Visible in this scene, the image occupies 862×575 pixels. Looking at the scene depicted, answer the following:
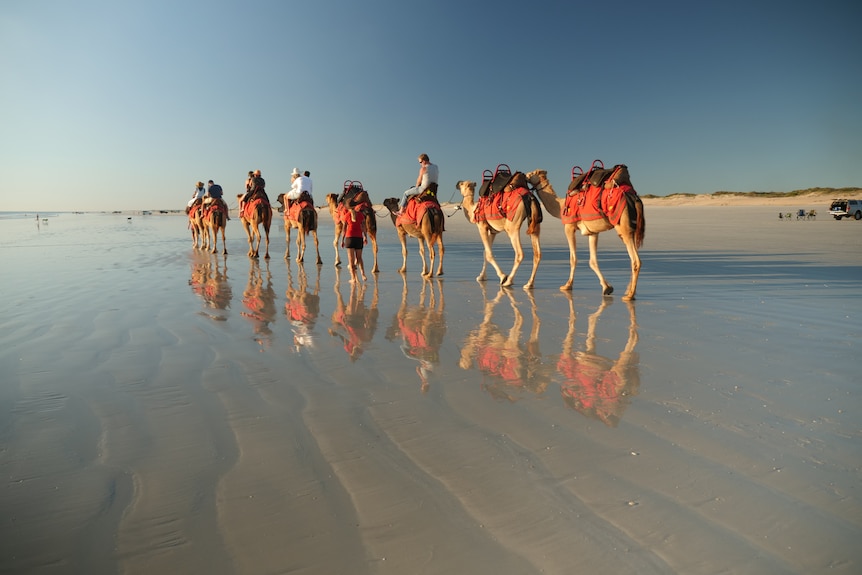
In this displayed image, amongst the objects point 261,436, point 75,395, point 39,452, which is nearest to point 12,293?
point 75,395

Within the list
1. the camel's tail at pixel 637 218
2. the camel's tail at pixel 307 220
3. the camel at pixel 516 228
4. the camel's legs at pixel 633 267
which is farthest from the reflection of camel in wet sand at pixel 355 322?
the camel's tail at pixel 307 220

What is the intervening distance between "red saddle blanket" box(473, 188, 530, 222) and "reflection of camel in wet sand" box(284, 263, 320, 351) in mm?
3502

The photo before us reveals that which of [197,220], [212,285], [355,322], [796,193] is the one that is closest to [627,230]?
[355,322]

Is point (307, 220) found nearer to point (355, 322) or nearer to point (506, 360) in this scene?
point (355, 322)

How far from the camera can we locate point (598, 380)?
438cm

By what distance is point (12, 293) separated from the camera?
9.26 metres

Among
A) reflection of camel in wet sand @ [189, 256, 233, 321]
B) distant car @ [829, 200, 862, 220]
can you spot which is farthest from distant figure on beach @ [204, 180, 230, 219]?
distant car @ [829, 200, 862, 220]

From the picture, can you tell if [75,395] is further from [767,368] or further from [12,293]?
[12,293]

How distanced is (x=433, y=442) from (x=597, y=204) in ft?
21.9

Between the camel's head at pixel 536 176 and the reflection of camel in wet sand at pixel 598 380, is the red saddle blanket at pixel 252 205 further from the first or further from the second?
the reflection of camel in wet sand at pixel 598 380

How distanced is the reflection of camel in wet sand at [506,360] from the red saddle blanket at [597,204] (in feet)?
9.76

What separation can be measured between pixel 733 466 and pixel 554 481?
3.14 ft

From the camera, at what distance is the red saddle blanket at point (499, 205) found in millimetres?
10180

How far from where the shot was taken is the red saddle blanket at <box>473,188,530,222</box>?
33.4ft
